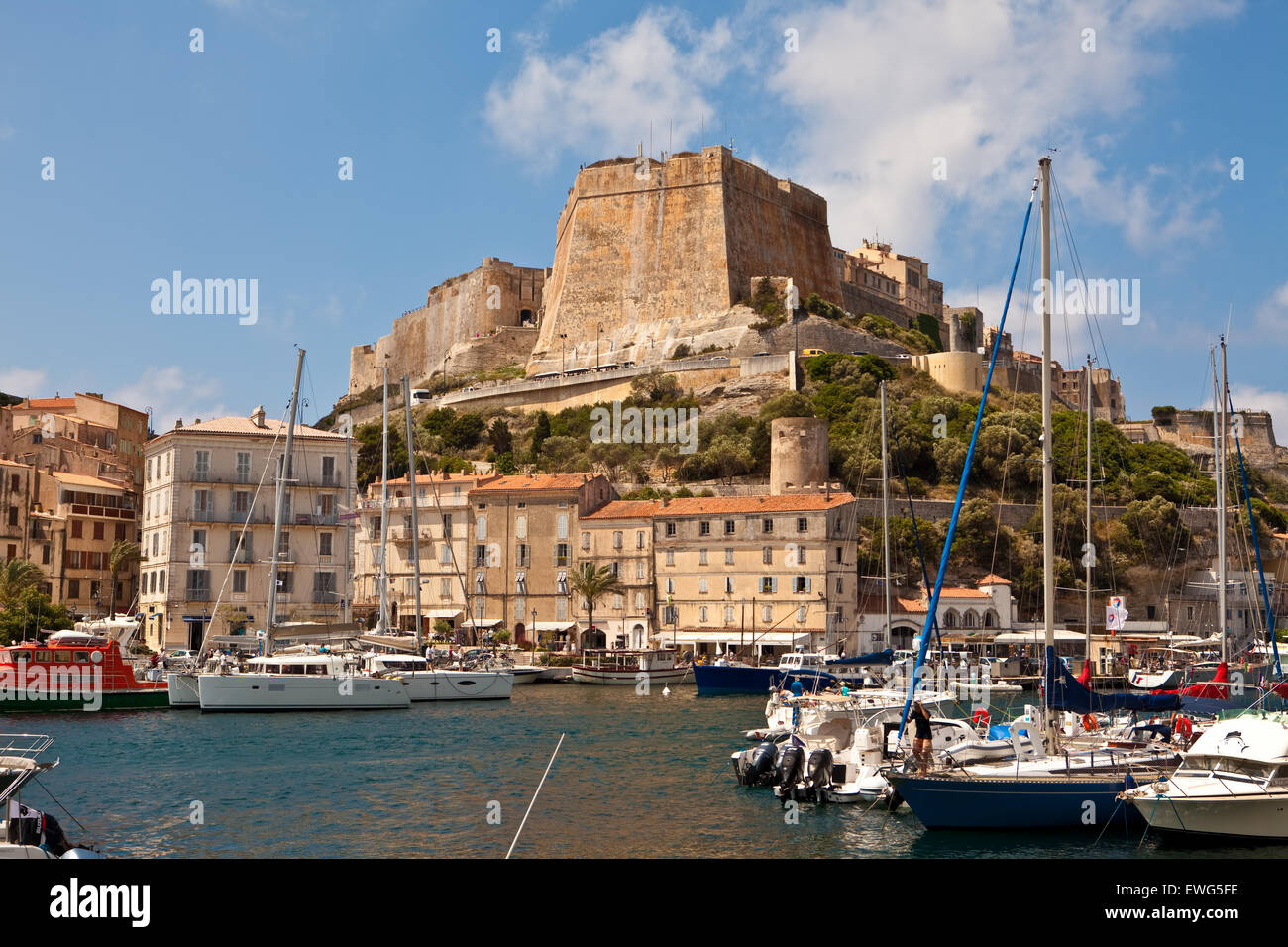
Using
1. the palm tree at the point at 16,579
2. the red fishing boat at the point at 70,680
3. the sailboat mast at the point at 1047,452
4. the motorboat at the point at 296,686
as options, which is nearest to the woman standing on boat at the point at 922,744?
the sailboat mast at the point at 1047,452

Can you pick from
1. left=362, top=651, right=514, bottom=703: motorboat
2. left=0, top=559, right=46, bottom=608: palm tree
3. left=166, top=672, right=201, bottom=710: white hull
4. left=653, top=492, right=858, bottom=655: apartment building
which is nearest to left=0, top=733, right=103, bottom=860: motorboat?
left=166, top=672, right=201, bottom=710: white hull

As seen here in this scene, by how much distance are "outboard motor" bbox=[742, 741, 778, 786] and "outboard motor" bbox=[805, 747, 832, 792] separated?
1.42m

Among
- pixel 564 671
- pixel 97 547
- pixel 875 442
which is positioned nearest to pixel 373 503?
pixel 97 547

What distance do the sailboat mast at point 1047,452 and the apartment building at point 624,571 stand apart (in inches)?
1425

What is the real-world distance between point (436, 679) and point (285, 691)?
16.9ft

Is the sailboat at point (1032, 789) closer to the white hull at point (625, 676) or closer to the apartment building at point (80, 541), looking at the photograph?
the white hull at point (625, 676)

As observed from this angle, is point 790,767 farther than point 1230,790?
Yes

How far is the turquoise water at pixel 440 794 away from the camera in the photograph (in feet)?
55.2

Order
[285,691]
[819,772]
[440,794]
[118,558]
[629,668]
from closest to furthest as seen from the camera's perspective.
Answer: [819,772] < [440,794] < [285,691] < [629,668] < [118,558]

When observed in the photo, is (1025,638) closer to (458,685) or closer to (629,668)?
(629,668)

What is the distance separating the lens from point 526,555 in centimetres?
5888

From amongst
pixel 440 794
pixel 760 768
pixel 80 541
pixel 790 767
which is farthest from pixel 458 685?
pixel 80 541

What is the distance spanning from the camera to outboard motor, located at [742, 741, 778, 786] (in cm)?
2189

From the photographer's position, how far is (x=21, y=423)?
6512 centimetres
